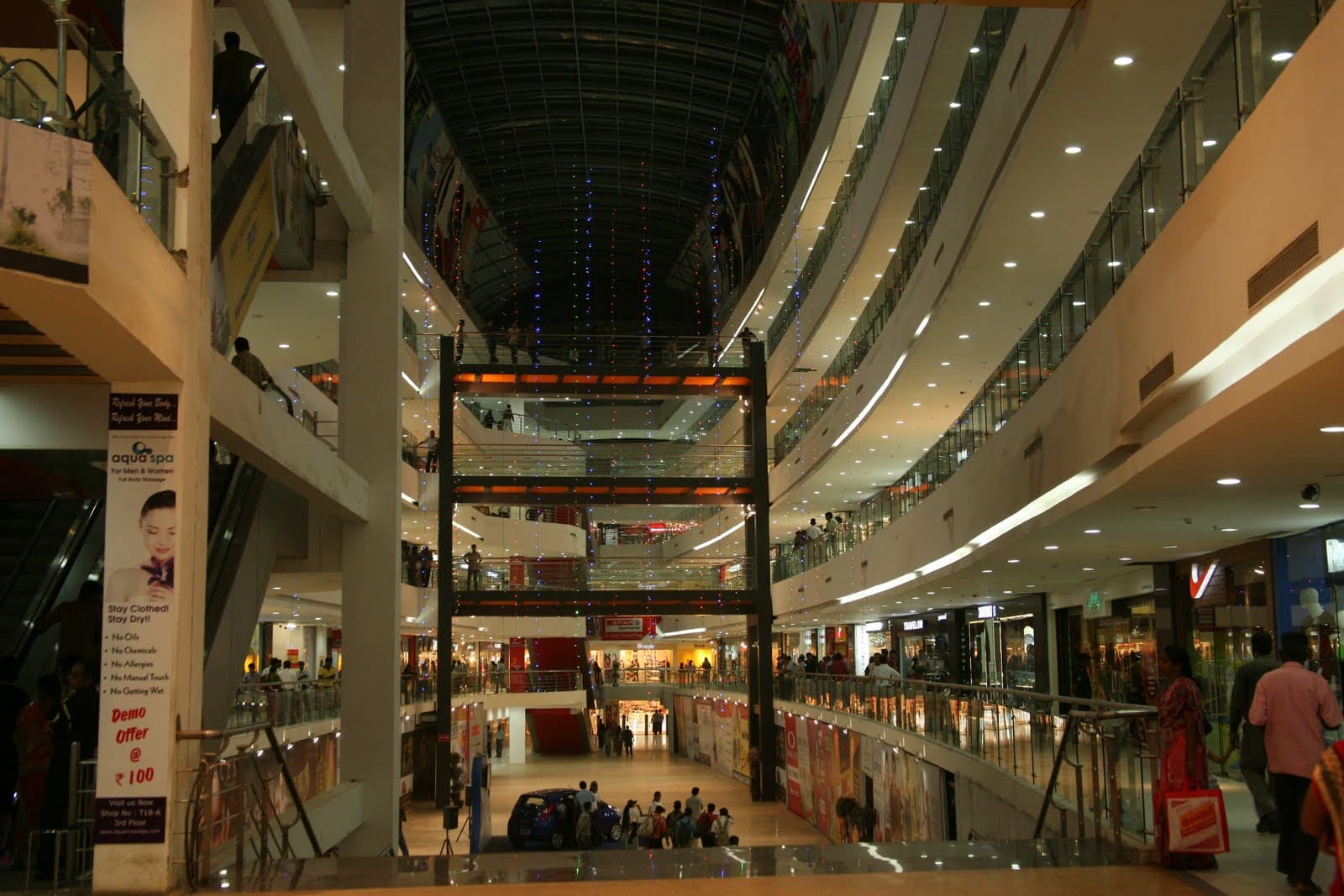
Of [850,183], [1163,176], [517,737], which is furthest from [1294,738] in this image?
[517,737]

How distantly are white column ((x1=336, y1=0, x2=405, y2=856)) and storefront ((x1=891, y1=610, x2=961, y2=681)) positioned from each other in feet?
65.5

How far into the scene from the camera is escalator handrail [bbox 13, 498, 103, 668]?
11.7m

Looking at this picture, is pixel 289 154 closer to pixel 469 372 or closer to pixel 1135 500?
pixel 1135 500

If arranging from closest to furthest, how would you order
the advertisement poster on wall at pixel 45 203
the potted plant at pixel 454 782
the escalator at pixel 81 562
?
the advertisement poster on wall at pixel 45 203
the escalator at pixel 81 562
the potted plant at pixel 454 782

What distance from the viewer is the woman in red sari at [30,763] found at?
8.70 meters

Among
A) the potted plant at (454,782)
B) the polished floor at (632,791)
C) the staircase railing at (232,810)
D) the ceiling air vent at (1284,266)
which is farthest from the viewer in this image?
the potted plant at (454,782)

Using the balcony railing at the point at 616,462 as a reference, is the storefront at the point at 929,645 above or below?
below

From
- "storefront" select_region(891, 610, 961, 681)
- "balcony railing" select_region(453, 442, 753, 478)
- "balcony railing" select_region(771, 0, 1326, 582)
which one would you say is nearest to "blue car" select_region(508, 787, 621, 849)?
"balcony railing" select_region(453, 442, 753, 478)

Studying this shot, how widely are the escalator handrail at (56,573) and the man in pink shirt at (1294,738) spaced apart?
1003cm

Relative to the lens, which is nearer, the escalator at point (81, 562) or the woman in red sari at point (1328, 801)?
the woman in red sari at point (1328, 801)

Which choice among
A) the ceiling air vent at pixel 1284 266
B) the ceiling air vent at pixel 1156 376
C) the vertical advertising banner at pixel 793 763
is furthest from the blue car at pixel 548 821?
the ceiling air vent at pixel 1284 266

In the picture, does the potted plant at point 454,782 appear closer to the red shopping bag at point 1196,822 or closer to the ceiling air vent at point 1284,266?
the red shopping bag at point 1196,822

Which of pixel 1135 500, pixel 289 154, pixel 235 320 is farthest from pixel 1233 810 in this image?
pixel 289 154

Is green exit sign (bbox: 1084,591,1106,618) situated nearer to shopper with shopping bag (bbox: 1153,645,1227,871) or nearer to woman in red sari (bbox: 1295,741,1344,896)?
shopper with shopping bag (bbox: 1153,645,1227,871)
